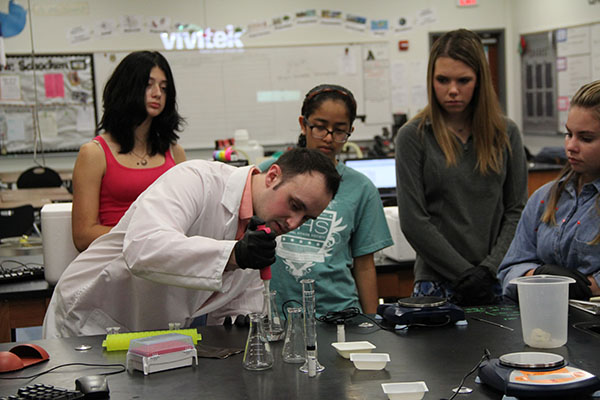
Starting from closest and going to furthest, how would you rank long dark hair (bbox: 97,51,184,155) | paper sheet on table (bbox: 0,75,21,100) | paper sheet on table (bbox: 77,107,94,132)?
long dark hair (bbox: 97,51,184,155)
paper sheet on table (bbox: 0,75,21,100)
paper sheet on table (bbox: 77,107,94,132)

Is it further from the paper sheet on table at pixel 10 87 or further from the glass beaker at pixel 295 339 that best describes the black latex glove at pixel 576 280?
the paper sheet on table at pixel 10 87

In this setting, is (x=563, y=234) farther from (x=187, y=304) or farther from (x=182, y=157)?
(x=182, y=157)

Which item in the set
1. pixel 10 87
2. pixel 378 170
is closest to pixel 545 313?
pixel 378 170

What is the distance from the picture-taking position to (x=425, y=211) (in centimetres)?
224

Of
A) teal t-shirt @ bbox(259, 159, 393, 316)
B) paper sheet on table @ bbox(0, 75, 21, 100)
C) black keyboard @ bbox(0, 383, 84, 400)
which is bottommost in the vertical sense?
black keyboard @ bbox(0, 383, 84, 400)

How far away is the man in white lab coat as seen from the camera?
1.58 m

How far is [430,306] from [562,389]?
530mm

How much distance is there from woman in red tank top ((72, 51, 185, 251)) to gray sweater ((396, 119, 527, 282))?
2.87 feet

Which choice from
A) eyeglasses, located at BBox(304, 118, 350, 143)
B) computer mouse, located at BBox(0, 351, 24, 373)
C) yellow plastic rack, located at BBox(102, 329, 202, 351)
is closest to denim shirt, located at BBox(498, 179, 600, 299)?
eyeglasses, located at BBox(304, 118, 350, 143)

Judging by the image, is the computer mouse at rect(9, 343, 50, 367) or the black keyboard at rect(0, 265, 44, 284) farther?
the black keyboard at rect(0, 265, 44, 284)

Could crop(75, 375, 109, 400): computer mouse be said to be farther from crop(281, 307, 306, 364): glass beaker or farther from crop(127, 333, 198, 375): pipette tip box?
crop(281, 307, 306, 364): glass beaker

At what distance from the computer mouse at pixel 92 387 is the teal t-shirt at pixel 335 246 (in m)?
0.76

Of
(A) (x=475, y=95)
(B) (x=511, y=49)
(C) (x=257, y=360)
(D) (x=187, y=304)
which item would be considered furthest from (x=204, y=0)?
(C) (x=257, y=360)

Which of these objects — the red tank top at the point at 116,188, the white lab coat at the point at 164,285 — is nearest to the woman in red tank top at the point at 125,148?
the red tank top at the point at 116,188
